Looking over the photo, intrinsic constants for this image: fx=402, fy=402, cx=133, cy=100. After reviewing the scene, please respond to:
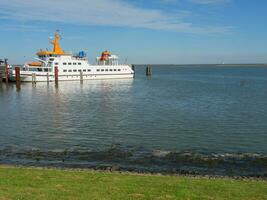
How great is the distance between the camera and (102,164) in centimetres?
1889

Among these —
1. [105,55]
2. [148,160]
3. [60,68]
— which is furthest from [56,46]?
[148,160]

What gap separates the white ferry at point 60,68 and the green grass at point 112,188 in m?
75.2

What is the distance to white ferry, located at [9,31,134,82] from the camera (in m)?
88.2

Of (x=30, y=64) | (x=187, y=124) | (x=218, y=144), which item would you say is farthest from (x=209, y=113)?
(x=30, y=64)

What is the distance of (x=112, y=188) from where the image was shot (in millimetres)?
11047

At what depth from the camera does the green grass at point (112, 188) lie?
33.6 ft

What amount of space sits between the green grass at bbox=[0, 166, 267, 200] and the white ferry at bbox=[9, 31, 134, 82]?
247 ft

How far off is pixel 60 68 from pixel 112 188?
8253 cm

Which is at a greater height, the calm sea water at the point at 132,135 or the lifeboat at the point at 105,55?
the lifeboat at the point at 105,55

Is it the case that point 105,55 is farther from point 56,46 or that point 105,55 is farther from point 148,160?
point 148,160

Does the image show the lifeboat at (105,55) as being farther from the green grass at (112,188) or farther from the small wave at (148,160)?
the green grass at (112,188)

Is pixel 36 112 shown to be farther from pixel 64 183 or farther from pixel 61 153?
pixel 64 183

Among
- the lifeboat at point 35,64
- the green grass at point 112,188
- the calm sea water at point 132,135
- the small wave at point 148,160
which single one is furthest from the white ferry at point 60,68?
the green grass at point 112,188

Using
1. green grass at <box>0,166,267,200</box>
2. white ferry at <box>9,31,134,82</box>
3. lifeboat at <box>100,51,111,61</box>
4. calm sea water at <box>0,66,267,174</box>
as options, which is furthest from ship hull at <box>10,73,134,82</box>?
green grass at <box>0,166,267,200</box>
